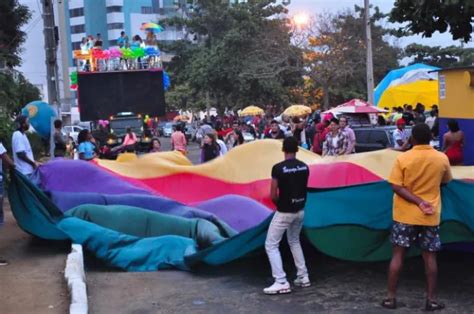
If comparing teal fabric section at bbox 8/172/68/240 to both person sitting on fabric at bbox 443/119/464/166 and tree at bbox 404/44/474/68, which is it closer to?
person sitting on fabric at bbox 443/119/464/166

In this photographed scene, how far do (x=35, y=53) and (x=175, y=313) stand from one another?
56197 mm

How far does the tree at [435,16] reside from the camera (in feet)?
34.7

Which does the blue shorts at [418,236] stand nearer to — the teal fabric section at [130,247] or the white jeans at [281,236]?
the white jeans at [281,236]

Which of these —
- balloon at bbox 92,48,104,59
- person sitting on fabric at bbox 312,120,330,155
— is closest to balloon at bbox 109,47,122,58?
Result: balloon at bbox 92,48,104,59

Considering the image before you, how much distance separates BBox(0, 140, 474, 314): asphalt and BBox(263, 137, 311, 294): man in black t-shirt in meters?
0.33

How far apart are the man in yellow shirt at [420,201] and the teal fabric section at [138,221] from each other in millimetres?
3306

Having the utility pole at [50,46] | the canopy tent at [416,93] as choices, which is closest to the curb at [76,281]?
the utility pole at [50,46]

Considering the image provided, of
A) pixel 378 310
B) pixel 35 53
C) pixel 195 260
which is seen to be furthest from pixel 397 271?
pixel 35 53

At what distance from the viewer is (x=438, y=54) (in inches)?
1791

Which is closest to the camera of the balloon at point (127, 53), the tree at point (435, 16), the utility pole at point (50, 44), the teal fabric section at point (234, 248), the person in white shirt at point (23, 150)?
the teal fabric section at point (234, 248)

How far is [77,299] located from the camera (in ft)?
21.1

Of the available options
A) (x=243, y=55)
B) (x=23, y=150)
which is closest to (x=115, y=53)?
(x=23, y=150)

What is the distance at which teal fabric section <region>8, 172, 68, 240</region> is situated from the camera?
888cm

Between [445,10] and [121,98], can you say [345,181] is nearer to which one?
[445,10]
